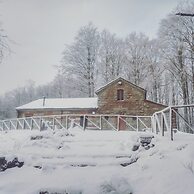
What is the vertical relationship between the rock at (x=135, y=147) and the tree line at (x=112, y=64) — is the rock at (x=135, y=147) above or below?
below

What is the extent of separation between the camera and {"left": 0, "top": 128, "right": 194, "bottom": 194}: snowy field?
6.64 meters

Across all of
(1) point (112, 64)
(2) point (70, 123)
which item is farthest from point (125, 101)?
(1) point (112, 64)

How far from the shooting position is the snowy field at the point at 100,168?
6.64 m

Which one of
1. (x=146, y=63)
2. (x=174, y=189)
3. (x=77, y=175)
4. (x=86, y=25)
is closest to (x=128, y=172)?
(x=77, y=175)

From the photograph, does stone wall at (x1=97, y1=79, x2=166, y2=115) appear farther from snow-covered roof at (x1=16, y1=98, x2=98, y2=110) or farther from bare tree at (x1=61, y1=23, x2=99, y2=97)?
bare tree at (x1=61, y1=23, x2=99, y2=97)

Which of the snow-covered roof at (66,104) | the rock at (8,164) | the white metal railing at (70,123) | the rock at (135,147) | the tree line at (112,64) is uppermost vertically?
the tree line at (112,64)

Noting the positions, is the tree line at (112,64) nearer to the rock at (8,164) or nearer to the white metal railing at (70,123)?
the white metal railing at (70,123)

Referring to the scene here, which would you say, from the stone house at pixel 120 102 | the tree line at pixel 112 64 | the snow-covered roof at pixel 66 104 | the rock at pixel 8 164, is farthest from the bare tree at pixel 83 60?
the rock at pixel 8 164

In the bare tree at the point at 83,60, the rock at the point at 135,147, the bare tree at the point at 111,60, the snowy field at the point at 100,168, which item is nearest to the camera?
the snowy field at the point at 100,168

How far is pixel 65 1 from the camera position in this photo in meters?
9.32

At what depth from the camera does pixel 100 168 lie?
8445mm

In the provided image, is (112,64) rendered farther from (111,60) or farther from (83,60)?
(83,60)

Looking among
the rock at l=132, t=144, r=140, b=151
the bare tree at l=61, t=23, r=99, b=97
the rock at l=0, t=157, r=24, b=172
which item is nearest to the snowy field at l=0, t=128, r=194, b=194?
the rock at l=132, t=144, r=140, b=151

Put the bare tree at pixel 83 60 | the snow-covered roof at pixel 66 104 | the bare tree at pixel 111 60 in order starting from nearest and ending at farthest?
1. the snow-covered roof at pixel 66 104
2. the bare tree at pixel 83 60
3. the bare tree at pixel 111 60
